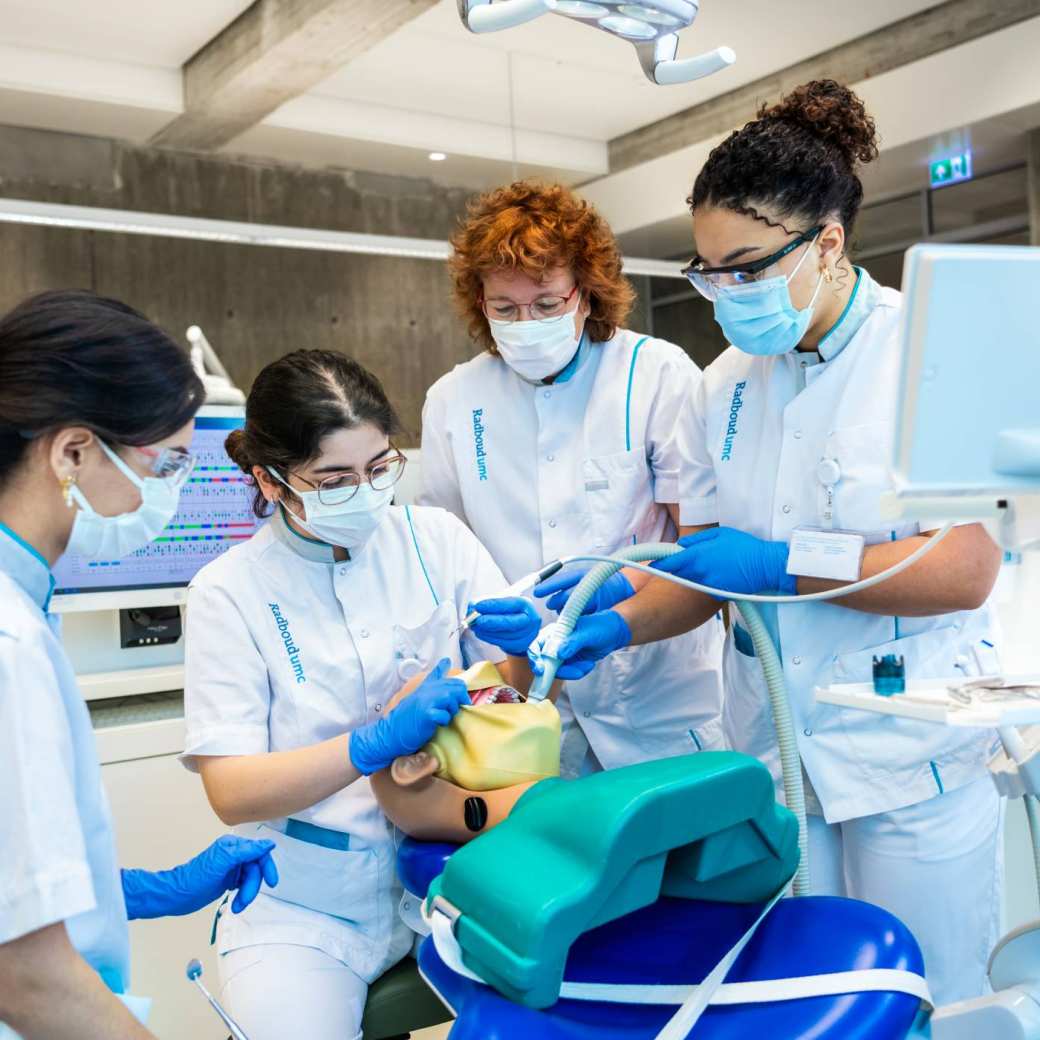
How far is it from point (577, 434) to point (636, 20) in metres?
0.71

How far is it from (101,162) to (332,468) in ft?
20.4

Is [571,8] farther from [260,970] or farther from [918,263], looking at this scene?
[260,970]

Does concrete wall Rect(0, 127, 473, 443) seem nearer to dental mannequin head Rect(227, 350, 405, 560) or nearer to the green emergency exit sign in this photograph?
the green emergency exit sign

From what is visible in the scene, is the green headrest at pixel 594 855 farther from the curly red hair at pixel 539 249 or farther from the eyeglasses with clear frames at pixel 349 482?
the curly red hair at pixel 539 249

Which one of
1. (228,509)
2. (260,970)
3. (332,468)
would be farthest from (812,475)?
(228,509)

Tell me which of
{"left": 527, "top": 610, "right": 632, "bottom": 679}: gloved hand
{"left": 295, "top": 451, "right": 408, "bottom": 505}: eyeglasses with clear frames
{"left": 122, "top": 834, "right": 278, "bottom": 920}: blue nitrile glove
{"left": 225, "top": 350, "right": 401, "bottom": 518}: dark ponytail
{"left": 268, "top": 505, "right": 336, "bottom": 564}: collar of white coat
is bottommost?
{"left": 122, "top": 834, "right": 278, "bottom": 920}: blue nitrile glove

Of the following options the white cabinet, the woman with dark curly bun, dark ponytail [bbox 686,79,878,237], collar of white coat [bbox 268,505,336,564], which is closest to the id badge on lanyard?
the woman with dark curly bun

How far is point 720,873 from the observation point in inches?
41.4

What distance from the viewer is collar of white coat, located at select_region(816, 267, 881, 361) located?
64.1 inches

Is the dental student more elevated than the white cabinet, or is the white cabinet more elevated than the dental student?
the dental student

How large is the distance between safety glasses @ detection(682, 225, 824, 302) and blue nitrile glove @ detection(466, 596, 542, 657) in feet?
1.73

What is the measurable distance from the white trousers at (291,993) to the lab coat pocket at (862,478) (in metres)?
0.95

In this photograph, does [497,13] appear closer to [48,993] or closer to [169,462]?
[169,462]

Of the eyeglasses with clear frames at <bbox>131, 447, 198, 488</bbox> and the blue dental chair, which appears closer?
the blue dental chair
